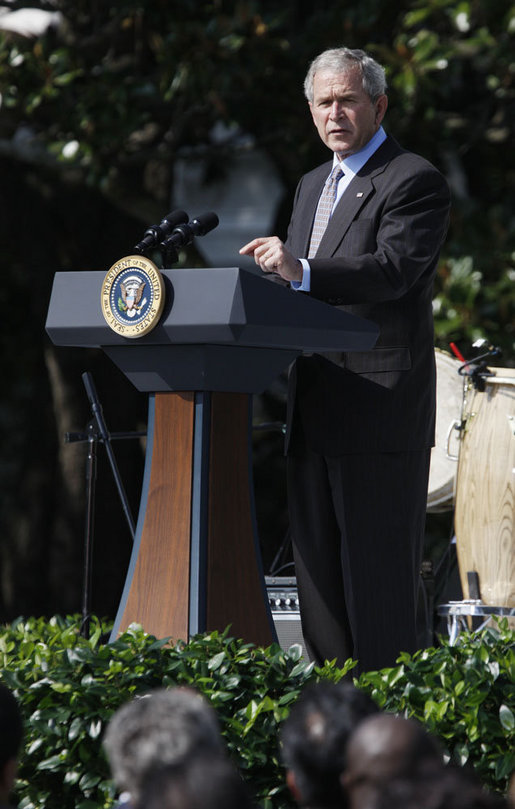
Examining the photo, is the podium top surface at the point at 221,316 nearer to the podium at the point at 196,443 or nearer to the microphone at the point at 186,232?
the podium at the point at 196,443

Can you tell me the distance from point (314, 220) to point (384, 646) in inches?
45.3

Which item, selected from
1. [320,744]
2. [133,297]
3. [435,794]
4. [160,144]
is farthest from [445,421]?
[435,794]

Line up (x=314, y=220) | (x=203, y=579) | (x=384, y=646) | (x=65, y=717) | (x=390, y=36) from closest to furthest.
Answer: (x=65, y=717)
(x=203, y=579)
(x=384, y=646)
(x=314, y=220)
(x=390, y=36)

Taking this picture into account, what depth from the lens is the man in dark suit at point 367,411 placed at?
327 centimetres

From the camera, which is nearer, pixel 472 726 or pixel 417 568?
pixel 472 726

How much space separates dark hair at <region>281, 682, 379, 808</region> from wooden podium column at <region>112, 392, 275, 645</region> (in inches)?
48.5

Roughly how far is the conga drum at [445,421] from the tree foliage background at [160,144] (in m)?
1.18

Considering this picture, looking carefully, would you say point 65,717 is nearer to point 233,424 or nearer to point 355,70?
point 233,424

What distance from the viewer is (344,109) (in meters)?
3.34

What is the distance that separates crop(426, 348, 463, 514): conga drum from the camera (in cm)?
502

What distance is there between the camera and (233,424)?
318cm

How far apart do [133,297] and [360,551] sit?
88 cm

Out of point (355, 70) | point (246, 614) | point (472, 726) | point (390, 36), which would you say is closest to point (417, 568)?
point (246, 614)

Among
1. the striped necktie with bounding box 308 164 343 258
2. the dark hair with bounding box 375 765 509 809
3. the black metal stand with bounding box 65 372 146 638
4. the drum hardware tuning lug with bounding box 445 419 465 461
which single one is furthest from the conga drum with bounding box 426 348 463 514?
the dark hair with bounding box 375 765 509 809
